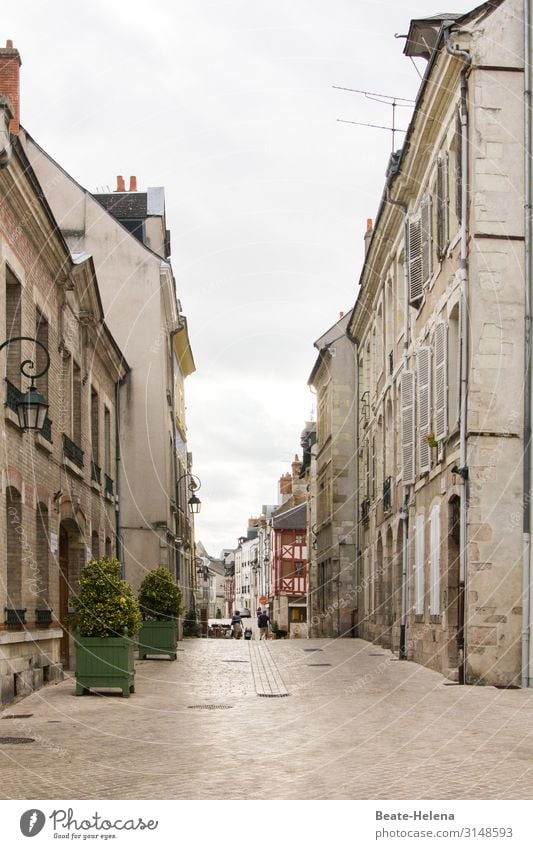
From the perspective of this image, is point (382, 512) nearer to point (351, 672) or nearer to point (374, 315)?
point (374, 315)

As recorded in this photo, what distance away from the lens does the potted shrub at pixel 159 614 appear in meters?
24.0

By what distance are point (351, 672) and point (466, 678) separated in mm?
3481

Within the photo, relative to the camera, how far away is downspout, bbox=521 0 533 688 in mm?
16562

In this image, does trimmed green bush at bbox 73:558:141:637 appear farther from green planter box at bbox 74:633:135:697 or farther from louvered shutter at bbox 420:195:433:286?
louvered shutter at bbox 420:195:433:286

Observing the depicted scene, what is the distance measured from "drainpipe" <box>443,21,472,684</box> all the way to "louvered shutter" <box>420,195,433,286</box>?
10.0 feet

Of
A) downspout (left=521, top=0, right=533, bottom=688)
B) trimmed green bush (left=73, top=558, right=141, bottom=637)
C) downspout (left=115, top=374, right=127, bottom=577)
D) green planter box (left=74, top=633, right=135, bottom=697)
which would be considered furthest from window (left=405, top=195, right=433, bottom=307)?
downspout (left=115, top=374, right=127, bottom=577)

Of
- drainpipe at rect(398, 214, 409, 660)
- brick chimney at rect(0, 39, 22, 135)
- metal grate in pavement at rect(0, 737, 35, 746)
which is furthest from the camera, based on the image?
drainpipe at rect(398, 214, 409, 660)

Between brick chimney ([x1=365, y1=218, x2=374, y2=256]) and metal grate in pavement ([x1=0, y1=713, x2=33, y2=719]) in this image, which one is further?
brick chimney ([x1=365, y1=218, x2=374, y2=256])

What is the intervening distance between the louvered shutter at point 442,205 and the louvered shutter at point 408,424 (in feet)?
12.4

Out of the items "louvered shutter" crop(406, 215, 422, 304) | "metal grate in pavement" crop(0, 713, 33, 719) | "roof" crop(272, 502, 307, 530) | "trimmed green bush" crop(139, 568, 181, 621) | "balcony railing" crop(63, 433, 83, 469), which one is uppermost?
"louvered shutter" crop(406, 215, 422, 304)

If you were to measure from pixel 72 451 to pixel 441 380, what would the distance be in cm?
648

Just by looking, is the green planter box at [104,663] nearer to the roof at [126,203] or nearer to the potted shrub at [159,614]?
the potted shrub at [159,614]

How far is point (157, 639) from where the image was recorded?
23953 millimetres

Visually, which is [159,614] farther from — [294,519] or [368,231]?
[294,519]
